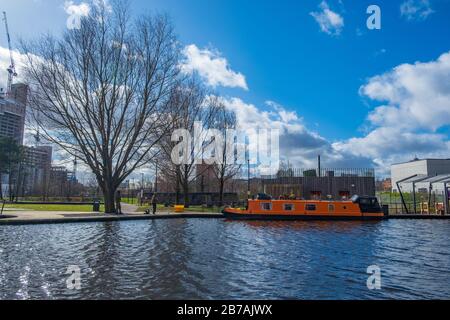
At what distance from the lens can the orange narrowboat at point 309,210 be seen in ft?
86.8

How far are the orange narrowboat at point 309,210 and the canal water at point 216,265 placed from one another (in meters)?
10.1

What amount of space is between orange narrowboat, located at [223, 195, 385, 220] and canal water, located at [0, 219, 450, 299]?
10126 millimetres

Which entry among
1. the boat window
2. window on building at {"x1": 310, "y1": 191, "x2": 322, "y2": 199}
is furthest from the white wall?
the boat window

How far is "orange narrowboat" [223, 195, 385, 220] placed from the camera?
2647 centimetres

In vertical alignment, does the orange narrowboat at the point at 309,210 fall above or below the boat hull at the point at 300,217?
above

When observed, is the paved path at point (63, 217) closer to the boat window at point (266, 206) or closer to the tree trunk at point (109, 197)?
the tree trunk at point (109, 197)

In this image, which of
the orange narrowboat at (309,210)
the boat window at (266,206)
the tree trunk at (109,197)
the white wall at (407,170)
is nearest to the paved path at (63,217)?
the orange narrowboat at (309,210)

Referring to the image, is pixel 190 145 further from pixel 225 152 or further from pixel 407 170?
pixel 407 170

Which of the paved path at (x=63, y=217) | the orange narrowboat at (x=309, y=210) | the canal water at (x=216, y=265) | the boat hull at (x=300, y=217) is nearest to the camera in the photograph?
the canal water at (x=216, y=265)

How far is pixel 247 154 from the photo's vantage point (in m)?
43.5

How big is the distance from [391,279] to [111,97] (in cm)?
2435

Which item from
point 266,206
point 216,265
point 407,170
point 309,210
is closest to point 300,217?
point 309,210
